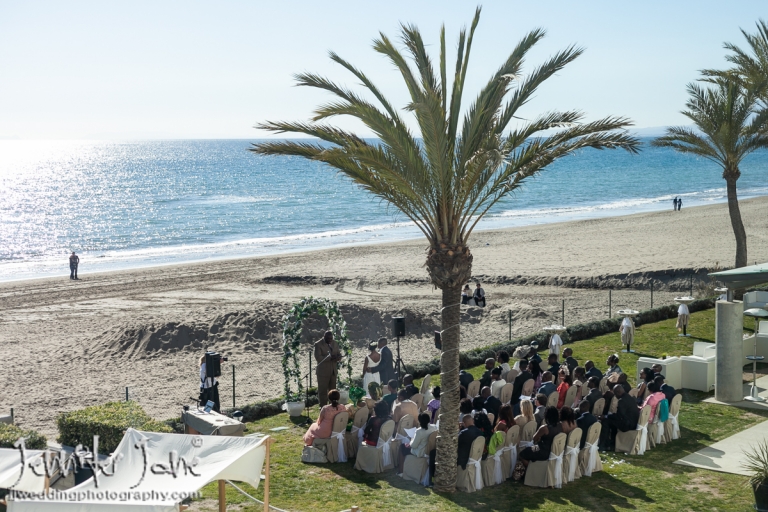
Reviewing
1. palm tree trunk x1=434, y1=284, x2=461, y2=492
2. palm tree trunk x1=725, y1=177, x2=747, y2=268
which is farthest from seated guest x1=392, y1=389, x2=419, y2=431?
palm tree trunk x1=725, y1=177, x2=747, y2=268

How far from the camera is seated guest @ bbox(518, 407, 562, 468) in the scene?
484 inches

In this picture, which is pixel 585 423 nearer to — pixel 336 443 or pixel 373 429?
pixel 373 429

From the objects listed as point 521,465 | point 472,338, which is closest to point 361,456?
point 521,465

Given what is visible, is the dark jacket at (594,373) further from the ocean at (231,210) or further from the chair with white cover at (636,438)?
the ocean at (231,210)

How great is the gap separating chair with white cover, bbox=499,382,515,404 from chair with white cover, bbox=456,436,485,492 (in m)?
3.14

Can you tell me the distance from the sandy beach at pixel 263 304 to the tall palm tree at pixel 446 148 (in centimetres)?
878

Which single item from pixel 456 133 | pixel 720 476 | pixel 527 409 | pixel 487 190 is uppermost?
pixel 456 133

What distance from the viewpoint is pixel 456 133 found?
11719mm

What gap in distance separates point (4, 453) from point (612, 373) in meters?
10.7

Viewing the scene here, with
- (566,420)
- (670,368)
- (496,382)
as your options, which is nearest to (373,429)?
(566,420)

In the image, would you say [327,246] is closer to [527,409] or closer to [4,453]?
[527,409]

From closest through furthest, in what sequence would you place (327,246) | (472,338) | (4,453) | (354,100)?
1. (4,453)
2. (354,100)
3. (472,338)
4. (327,246)

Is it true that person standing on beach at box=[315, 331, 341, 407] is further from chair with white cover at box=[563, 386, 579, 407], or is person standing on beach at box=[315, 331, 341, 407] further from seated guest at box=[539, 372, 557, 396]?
chair with white cover at box=[563, 386, 579, 407]

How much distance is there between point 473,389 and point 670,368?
201 inches
